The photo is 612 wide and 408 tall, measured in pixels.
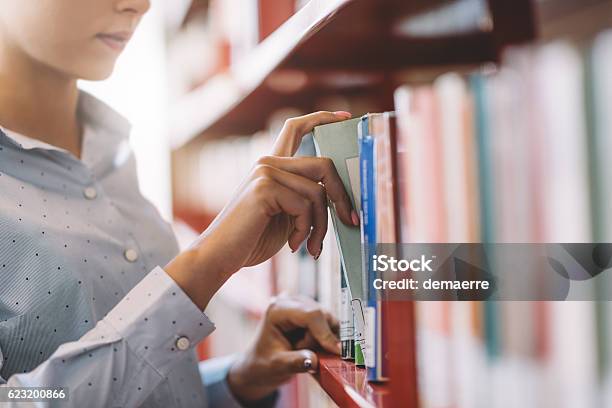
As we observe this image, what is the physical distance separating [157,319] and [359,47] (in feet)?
1.94

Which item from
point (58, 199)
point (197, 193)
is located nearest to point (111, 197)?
point (58, 199)

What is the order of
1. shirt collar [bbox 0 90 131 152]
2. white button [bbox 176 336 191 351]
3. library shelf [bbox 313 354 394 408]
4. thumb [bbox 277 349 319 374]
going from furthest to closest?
shirt collar [bbox 0 90 131 152] → thumb [bbox 277 349 319 374] → white button [bbox 176 336 191 351] → library shelf [bbox 313 354 394 408]

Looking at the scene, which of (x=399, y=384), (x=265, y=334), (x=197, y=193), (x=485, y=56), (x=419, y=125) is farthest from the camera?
(x=197, y=193)

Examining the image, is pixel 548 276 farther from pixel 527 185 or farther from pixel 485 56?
pixel 485 56

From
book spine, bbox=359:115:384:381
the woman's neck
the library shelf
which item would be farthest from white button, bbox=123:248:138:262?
book spine, bbox=359:115:384:381

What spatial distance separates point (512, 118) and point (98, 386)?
20.8 inches

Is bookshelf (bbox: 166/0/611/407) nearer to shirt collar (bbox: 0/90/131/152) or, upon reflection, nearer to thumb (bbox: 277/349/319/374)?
thumb (bbox: 277/349/319/374)

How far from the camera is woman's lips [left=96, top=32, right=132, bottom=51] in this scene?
93 cm

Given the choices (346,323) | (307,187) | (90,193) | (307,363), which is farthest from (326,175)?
(90,193)

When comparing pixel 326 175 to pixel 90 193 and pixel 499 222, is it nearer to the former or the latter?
pixel 499 222

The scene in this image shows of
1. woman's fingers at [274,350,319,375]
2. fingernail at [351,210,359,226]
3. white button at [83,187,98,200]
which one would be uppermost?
white button at [83,187,98,200]

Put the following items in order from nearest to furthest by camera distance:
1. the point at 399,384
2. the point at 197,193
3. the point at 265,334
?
the point at 399,384
the point at 265,334
the point at 197,193

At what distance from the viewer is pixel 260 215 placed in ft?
2.33

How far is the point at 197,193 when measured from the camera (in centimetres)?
181
